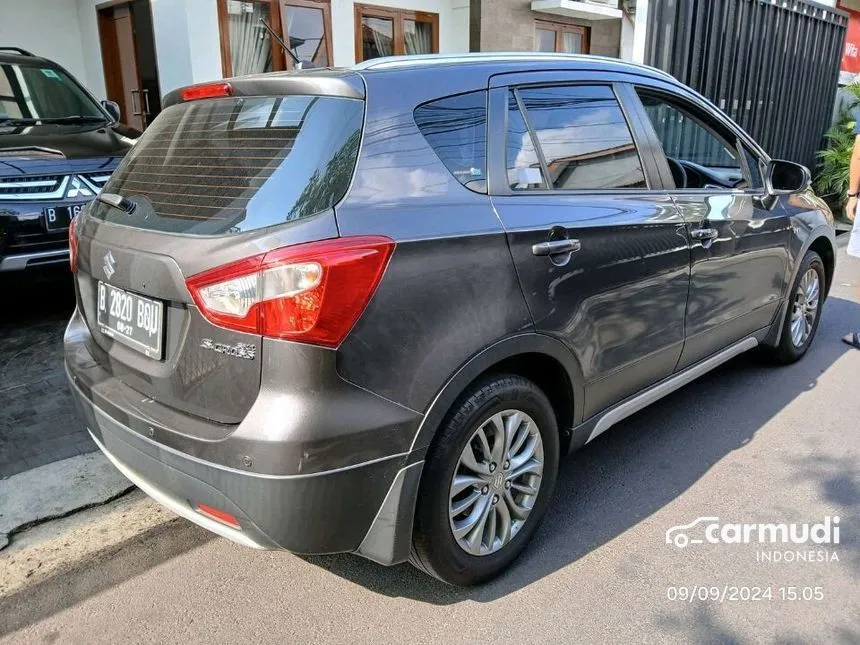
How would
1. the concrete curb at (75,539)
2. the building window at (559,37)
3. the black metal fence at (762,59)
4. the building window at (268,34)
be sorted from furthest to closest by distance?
the building window at (559,37)
the black metal fence at (762,59)
the building window at (268,34)
the concrete curb at (75,539)

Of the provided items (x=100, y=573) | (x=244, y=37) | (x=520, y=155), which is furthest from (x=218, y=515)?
(x=244, y=37)

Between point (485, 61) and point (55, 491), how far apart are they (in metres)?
2.54

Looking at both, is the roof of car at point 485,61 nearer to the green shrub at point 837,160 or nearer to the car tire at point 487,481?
the car tire at point 487,481

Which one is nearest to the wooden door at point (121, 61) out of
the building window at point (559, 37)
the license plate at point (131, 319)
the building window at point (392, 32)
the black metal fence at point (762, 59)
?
the building window at point (392, 32)

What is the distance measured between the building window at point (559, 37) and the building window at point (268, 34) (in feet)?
12.6

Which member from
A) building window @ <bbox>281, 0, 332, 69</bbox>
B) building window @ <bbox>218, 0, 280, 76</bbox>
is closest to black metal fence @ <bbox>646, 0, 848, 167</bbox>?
building window @ <bbox>281, 0, 332, 69</bbox>

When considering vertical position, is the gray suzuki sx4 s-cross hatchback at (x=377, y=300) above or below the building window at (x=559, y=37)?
below

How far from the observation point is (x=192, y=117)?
8.50 ft

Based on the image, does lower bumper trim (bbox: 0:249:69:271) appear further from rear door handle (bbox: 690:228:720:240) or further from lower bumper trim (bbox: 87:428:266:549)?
rear door handle (bbox: 690:228:720:240)

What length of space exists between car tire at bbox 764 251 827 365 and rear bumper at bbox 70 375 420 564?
10.7 ft

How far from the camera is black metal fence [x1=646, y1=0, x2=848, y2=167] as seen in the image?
8.23m

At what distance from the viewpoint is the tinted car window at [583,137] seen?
8.98 ft

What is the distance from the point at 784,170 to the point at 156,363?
11.8 ft

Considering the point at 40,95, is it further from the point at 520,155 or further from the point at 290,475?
the point at 290,475
